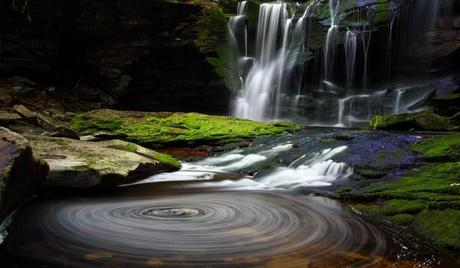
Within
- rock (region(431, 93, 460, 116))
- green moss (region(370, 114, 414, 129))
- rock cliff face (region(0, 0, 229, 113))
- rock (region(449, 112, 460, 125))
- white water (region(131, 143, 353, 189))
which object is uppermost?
rock cliff face (region(0, 0, 229, 113))

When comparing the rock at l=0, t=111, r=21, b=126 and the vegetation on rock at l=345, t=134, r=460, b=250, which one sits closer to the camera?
the vegetation on rock at l=345, t=134, r=460, b=250

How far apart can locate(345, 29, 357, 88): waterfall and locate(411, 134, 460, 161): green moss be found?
12166mm

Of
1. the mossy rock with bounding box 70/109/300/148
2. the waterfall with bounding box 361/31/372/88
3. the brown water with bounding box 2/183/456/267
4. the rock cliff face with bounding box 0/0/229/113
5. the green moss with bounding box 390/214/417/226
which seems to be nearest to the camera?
the brown water with bounding box 2/183/456/267

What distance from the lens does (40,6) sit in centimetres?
2075

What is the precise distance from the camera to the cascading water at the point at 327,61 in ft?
70.4

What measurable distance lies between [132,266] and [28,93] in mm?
17641

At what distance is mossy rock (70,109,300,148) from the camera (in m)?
14.4

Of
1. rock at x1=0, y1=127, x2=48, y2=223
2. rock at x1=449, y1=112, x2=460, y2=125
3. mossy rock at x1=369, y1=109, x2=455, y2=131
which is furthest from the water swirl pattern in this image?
rock at x1=449, y1=112, x2=460, y2=125

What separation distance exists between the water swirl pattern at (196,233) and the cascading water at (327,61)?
47.3 ft

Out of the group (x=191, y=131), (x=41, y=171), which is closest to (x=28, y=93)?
(x=191, y=131)

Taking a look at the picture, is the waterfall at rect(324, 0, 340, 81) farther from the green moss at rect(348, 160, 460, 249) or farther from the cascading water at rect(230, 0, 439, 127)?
the green moss at rect(348, 160, 460, 249)

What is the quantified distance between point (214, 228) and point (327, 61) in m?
17.8

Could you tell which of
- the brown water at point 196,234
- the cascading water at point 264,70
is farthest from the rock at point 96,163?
the cascading water at point 264,70

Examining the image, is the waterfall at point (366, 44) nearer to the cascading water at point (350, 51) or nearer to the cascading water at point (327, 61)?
the cascading water at point (327, 61)
